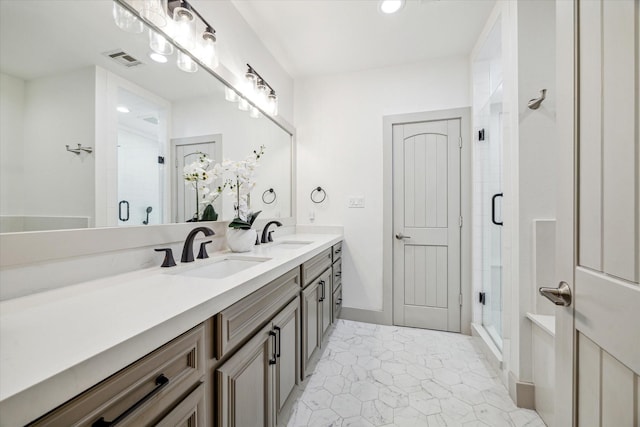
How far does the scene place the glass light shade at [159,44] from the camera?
3.93 ft

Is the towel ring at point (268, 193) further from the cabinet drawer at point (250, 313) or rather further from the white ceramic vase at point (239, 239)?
the cabinet drawer at point (250, 313)

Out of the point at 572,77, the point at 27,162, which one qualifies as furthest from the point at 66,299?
the point at 572,77

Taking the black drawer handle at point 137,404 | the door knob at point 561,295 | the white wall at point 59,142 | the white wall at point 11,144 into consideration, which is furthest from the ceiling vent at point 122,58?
the door knob at point 561,295

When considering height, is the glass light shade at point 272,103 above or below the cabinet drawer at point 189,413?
above

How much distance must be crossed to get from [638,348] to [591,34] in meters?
0.74

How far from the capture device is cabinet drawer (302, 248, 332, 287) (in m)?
1.57

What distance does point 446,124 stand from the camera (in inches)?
95.7

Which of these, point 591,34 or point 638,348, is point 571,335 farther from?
point 591,34

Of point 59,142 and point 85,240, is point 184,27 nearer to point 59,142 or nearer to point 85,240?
point 59,142

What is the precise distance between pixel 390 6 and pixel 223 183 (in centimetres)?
163

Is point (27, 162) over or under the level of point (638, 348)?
over

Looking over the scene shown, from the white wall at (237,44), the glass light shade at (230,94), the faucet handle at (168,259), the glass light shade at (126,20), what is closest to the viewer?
the glass light shade at (126,20)

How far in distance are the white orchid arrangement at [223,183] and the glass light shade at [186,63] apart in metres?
0.44

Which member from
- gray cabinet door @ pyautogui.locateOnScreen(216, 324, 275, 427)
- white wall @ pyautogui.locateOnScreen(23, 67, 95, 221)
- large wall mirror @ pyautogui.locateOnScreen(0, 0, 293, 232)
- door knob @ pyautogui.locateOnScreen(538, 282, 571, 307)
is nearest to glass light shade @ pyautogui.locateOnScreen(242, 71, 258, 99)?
large wall mirror @ pyautogui.locateOnScreen(0, 0, 293, 232)
